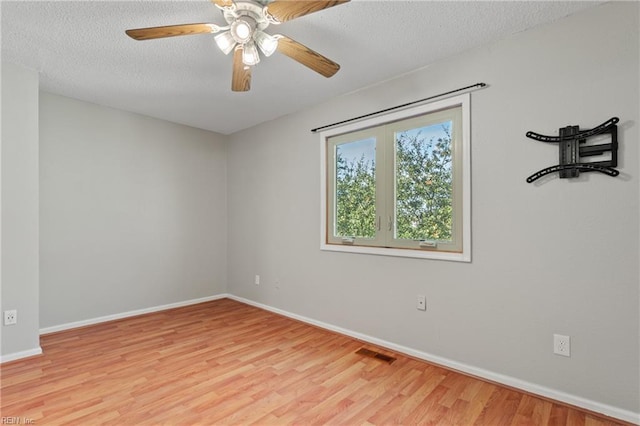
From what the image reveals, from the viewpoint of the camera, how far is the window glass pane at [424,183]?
8.72 ft

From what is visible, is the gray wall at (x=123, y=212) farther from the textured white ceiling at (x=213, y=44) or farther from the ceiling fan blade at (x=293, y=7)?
the ceiling fan blade at (x=293, y=7)

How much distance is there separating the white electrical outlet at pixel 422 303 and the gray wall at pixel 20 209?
3.30 metres

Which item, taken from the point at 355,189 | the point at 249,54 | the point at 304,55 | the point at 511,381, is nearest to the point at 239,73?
the point at 249,54

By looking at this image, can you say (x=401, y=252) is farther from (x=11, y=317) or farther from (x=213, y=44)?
(x=11, y=317)

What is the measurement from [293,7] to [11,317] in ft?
10.6

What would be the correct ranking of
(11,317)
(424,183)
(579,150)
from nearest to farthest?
(579,150)
(11,317)
(424,183)

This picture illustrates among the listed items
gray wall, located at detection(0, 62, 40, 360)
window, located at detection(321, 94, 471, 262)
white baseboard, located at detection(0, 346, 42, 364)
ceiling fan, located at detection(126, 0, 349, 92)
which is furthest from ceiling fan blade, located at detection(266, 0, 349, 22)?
white baseboard, located at detection(0, 346, 42, 364)

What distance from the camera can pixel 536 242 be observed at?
2.18 m

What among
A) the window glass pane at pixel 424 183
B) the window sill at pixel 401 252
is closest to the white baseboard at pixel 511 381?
the window sill at pixel 401 252

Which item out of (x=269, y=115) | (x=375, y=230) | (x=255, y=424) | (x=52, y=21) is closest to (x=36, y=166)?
(x=52, y=21)

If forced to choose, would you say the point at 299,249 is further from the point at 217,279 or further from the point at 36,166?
the point at 36,166

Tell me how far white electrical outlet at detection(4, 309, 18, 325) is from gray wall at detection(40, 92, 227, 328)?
665mm

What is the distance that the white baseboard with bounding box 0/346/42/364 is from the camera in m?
2.60

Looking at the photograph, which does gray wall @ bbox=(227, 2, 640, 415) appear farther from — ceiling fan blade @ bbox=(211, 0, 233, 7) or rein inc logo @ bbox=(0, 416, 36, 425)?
Result: rein inc logo @ bbox=(0, 416, 36, 425)
